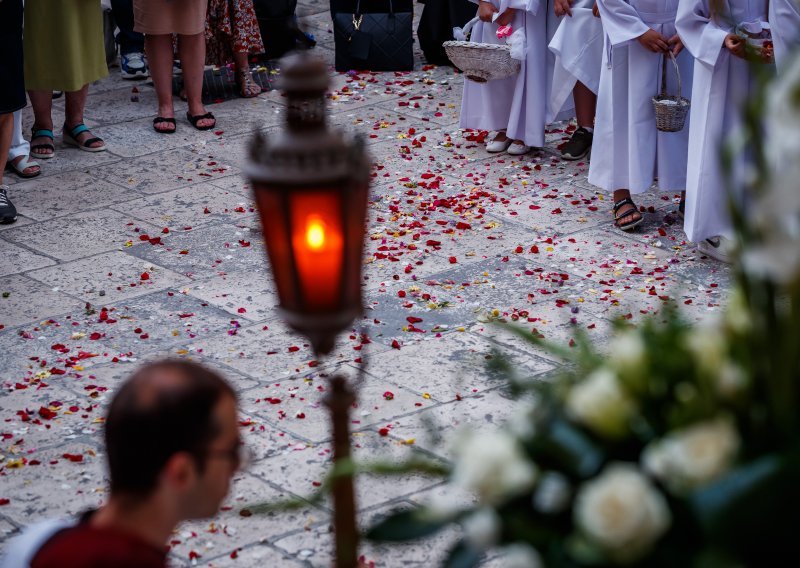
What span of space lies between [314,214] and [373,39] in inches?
316

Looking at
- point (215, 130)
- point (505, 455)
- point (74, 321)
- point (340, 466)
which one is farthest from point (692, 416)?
point (215, 130)

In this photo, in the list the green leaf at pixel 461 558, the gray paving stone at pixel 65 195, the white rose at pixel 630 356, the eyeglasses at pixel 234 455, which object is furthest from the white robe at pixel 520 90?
the green leaf at pixel 461 558

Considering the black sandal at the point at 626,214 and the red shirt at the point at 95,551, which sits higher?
the red shirt at the point at 95,551

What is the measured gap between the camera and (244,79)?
382 inches

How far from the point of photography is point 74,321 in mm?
6066

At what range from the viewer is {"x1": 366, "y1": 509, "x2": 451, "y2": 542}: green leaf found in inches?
70.1

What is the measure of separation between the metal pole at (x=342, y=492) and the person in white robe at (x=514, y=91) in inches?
232

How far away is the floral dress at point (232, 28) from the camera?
940 cm

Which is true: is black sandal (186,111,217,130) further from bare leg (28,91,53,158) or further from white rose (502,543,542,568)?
white rose (502,543,542,568)

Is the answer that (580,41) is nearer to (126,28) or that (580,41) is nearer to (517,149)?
(517,149)

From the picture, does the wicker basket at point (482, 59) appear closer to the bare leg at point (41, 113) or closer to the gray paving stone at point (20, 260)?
the bare leg at point (41, 113)

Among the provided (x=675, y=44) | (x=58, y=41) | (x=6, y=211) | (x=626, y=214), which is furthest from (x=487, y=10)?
(x=6, y=211)

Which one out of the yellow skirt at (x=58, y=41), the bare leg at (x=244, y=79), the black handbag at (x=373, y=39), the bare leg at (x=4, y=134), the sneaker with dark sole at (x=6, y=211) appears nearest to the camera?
the sneaker with dark sole at (x=6, y=211)

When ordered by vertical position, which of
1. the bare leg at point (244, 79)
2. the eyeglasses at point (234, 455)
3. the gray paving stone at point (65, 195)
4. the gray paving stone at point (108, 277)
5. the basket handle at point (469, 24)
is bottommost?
the gray paving stone at point (108, 277)
